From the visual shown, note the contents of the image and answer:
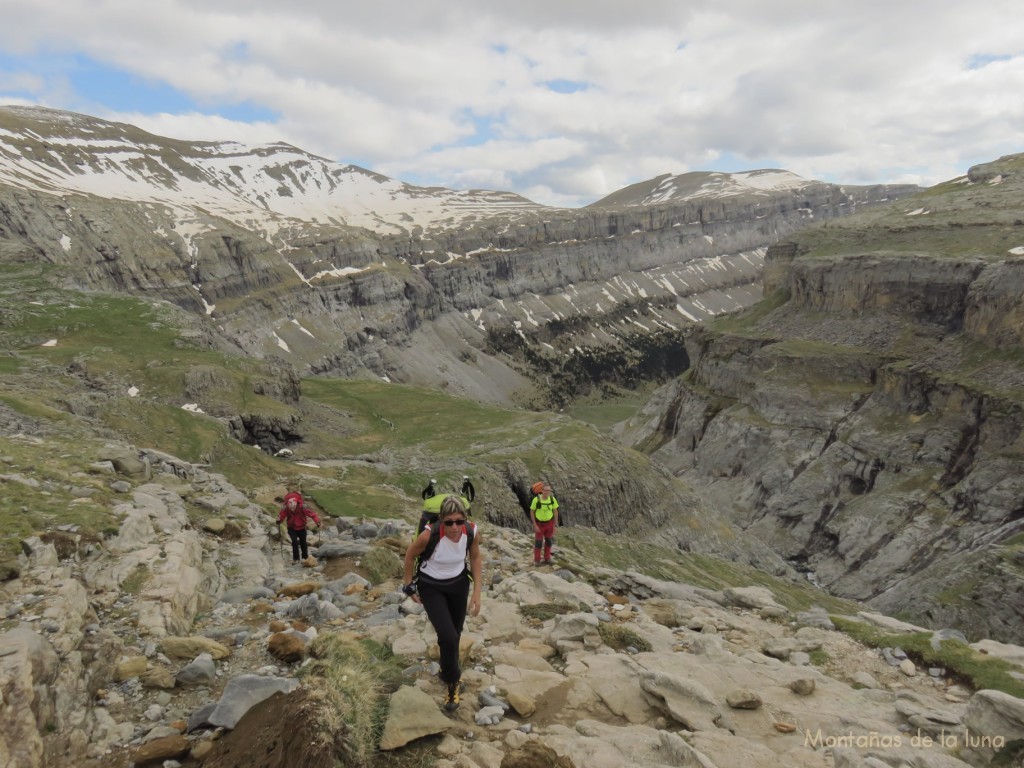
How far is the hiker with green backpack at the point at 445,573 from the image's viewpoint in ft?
31.3

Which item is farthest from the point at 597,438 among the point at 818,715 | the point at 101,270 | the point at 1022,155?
the point at 1022,155

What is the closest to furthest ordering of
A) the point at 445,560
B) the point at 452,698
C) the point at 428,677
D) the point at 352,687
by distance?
1. the point at 352,687
2. the point at 452,698
3. the point at 445,560
4. the point at 428,677

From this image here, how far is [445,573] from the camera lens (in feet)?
32.1

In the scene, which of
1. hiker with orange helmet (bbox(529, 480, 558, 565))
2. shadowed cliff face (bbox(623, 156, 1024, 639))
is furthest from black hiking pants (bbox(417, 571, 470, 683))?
shadowed cliff face (bbox(623, 156, 1024, 639))

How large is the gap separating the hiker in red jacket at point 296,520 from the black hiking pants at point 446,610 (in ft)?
36.8

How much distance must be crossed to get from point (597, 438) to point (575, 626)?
5627cm

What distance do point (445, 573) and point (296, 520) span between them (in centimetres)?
1174

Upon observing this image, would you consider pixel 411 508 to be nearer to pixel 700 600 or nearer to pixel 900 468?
pixel 700 600

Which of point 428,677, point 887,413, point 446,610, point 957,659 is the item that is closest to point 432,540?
point 446,610

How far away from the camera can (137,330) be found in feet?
229

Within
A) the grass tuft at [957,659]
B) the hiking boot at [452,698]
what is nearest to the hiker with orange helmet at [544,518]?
the grass tuft at [957,659]

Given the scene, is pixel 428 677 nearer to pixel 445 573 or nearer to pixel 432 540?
pixel 445 573

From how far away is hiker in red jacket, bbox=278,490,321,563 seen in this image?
19547 mm

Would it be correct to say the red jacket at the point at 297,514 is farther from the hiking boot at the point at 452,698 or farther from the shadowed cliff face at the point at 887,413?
the shadowed cliff face at the point at 887,413
